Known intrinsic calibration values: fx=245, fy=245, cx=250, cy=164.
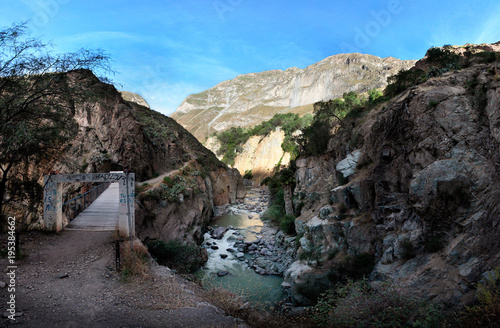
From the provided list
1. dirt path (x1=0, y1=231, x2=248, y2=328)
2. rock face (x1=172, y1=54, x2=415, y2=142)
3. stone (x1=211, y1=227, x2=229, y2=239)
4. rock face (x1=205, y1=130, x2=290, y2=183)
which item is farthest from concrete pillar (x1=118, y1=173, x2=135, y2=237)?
rock face (x1=172, y1=54, x2=415, y2=142)

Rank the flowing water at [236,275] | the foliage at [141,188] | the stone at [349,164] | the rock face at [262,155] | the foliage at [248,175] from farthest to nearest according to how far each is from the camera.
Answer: the foliage at [248,175], the rock face at [262,155], the foliage at [141,188], the stone at [349,164], the flowing water at [236,275]

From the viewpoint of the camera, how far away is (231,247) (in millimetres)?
21141

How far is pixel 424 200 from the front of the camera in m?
9.89

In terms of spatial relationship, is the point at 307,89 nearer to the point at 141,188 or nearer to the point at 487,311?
the point at 141,188

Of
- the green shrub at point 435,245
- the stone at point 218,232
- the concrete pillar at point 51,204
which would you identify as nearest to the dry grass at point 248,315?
the green shrub at point 435,245

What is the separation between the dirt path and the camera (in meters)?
6.38

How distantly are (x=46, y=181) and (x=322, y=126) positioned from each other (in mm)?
20880

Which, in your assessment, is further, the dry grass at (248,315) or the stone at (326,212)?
the stone at (326,212)

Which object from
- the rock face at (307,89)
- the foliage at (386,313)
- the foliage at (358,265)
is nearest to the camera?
the foliage at (386,313)

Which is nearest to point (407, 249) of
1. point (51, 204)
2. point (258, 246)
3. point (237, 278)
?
point (237, 278)

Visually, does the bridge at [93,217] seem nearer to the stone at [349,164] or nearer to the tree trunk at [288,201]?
the stone at [349,164]

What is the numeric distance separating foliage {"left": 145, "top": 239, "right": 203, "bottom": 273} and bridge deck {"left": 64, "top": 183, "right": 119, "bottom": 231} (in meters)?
2.87

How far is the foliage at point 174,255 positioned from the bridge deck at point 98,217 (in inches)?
113

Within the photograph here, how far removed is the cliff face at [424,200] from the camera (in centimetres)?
817
